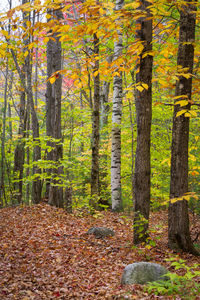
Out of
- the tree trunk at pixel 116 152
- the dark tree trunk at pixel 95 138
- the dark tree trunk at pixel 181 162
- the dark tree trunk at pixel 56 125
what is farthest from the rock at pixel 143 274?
the tree trunk at pixel 116 152

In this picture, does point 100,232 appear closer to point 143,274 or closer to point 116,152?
point 143,274

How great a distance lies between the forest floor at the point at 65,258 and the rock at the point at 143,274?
123mm

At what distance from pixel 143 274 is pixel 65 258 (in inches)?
71.4

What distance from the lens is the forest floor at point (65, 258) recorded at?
3715 mm

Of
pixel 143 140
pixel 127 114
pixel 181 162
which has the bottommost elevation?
pixel 181 162

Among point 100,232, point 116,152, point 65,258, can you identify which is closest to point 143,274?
point 65,258

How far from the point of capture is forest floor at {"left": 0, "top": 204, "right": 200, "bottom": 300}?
371cm

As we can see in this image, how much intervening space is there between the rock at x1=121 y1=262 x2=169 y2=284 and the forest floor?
0.40 ft

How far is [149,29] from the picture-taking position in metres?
5.09

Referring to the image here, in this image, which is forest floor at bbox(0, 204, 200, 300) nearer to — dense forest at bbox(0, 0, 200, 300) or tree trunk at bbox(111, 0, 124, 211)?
dense forest at bbox(0, 0, 200, 300)

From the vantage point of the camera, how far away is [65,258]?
5.00 metres

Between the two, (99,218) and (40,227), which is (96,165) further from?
(40,227)

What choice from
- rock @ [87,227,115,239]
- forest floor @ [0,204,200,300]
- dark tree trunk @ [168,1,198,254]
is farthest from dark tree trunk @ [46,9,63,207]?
dark tree trunk @ [168,1,198,254]

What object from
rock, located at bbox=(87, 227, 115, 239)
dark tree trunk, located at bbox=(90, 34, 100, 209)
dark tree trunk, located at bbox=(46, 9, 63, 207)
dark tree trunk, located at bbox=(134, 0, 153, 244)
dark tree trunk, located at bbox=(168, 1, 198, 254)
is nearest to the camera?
dark tree trunk, located at bbox=(168, 1, 198, 254)
